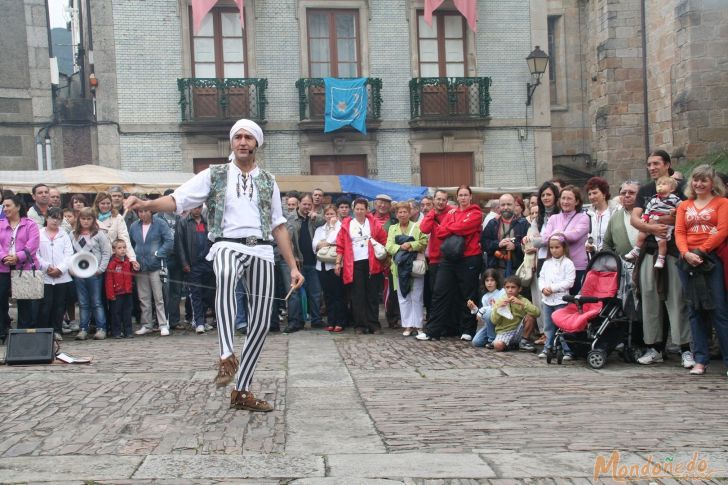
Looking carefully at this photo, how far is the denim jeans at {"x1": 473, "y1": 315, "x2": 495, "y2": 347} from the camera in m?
10.7

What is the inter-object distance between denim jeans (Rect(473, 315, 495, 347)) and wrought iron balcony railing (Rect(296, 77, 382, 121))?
515 inches

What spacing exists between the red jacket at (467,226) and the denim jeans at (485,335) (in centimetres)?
111

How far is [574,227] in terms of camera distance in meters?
10.0

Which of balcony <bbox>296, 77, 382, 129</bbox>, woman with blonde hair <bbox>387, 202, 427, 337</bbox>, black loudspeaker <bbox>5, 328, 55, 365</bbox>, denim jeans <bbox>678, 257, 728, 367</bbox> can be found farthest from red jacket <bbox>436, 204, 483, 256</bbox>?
balcony <bbox>296, 77, 382, 129</bbox>

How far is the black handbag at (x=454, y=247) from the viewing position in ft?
37.6

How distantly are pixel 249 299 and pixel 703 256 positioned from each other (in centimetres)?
426

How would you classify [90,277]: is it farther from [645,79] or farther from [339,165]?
[645,79]

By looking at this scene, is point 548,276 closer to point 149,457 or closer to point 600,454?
point 600,454

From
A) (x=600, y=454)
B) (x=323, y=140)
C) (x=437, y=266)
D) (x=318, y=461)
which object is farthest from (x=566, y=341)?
(x=323, y=140)

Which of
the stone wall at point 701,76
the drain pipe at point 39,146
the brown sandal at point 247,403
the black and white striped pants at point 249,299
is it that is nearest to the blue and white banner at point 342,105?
the drain pipe at point 39,146

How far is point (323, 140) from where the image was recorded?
23406 mm

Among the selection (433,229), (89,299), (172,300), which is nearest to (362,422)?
(433,229)

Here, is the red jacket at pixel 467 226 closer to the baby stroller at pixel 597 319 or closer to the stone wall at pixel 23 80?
the baby stroller at pixel 597 319

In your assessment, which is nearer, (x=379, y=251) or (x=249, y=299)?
(x=249, y=299)
